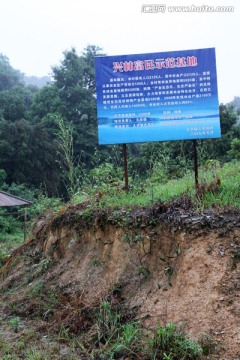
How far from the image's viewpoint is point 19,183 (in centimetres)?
2673

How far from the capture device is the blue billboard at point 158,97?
6.50 m

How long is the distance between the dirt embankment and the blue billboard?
152cm

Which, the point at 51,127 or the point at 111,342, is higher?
the point at 51,127

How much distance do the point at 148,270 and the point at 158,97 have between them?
2.87 metres

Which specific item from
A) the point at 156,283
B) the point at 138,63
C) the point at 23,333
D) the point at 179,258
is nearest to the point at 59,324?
the point at 23,333

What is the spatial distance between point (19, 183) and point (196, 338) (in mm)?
23970

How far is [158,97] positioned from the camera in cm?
656

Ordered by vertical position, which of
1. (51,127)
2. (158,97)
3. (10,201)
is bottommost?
(10,201)

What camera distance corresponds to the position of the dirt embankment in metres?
4.10

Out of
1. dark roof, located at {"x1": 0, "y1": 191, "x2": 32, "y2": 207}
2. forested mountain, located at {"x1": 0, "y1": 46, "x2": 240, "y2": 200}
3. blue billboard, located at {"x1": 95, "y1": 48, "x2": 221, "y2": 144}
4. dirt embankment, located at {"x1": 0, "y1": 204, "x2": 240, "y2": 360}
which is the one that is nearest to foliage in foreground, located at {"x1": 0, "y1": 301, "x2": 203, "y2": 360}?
dirt embankment, located at {"x1": 0, "y1": 204, "x2": 240, "y2": 360}

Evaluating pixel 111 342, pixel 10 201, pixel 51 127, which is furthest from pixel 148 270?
pixel 51 127

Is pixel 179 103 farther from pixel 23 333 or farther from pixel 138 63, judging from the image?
pixel 23 333

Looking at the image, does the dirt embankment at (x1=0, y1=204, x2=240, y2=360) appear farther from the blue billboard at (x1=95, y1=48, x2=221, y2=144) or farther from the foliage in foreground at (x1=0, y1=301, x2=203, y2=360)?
the blue billboard at (x1=95, y1=48, x2=221, y2=144)

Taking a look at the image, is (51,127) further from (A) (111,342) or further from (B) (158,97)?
(A) (111,342)
